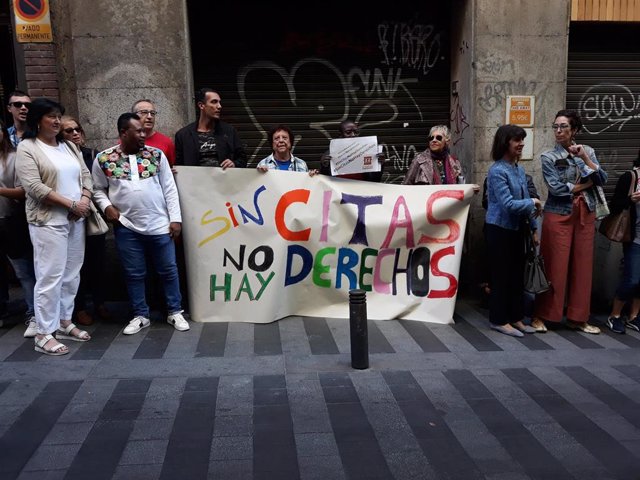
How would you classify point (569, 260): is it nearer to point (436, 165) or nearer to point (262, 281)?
point (436, 165)

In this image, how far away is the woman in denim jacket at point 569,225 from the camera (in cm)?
580

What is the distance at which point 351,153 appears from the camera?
20.1 feet

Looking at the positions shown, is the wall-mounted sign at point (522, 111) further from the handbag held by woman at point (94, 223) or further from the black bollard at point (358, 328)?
the handbag held by woman at point (94, 223)

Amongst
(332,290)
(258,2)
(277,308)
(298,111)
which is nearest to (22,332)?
(277,308)

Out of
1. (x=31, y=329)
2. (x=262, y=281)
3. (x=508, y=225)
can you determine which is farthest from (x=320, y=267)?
(x=31, y=329)

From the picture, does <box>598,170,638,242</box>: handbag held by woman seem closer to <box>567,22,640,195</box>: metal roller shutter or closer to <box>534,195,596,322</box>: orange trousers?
<box>534,195,596,322</box>: orange trousers

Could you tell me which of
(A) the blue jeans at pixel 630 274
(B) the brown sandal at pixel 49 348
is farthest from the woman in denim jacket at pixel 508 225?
→ (B) the brown sandal at pixel 49 348

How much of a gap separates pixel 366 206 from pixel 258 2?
3.32m

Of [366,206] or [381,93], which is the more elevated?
[381,93]

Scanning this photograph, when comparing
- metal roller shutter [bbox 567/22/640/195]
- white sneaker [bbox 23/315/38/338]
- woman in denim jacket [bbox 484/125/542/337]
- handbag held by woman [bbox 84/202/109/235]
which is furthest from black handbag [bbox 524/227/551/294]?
white sneaker [bbox 23/315/38/338]

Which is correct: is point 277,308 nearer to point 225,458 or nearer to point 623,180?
point 225,458

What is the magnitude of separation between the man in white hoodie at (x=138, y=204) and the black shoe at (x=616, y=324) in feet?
14.0

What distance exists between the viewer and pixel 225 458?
358 cm

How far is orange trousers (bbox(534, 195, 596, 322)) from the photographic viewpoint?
597cm
